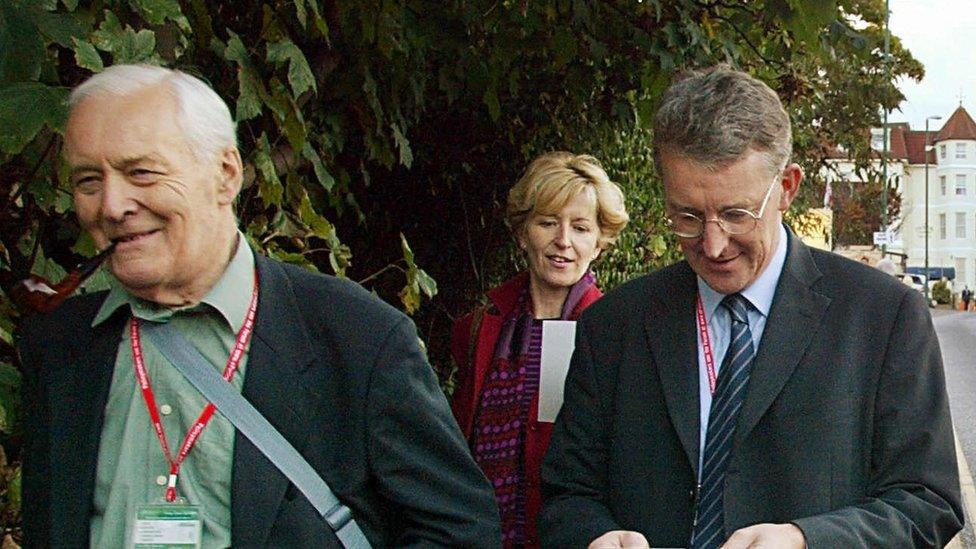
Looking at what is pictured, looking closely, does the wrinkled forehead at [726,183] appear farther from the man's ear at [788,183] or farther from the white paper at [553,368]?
the white paper at [553,368]

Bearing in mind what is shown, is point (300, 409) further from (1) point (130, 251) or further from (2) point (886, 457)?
(2) point (886, 457)

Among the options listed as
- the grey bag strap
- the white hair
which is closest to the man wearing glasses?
the grey bag strap

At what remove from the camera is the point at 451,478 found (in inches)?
85.9

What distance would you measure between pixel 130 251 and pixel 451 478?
0.68 metres

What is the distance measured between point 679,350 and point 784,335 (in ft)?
0.71

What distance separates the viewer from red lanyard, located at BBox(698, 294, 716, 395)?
2.47m

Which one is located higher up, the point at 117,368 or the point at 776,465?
the point at 117,368

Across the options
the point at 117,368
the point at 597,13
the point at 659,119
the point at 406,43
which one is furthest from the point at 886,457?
the point at 597,13

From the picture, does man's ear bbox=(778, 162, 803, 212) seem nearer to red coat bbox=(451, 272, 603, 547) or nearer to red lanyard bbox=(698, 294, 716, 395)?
red lanyard bbox=(698, 294, 716, 395)

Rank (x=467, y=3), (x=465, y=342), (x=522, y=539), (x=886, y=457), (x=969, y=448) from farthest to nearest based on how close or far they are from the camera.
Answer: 1. (x=969, y=448)
2. (x=467, y=3)
3. (x=465, y=342)
4. (x=522, y=539)
5. (x=886, y=457)

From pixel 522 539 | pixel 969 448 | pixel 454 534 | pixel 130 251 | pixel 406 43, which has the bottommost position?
pixel 969 448

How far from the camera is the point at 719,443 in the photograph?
2.40 metres

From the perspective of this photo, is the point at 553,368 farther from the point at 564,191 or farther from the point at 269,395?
the point at 269,395

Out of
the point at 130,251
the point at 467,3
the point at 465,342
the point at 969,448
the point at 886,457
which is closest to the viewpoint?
the point at 130,251
